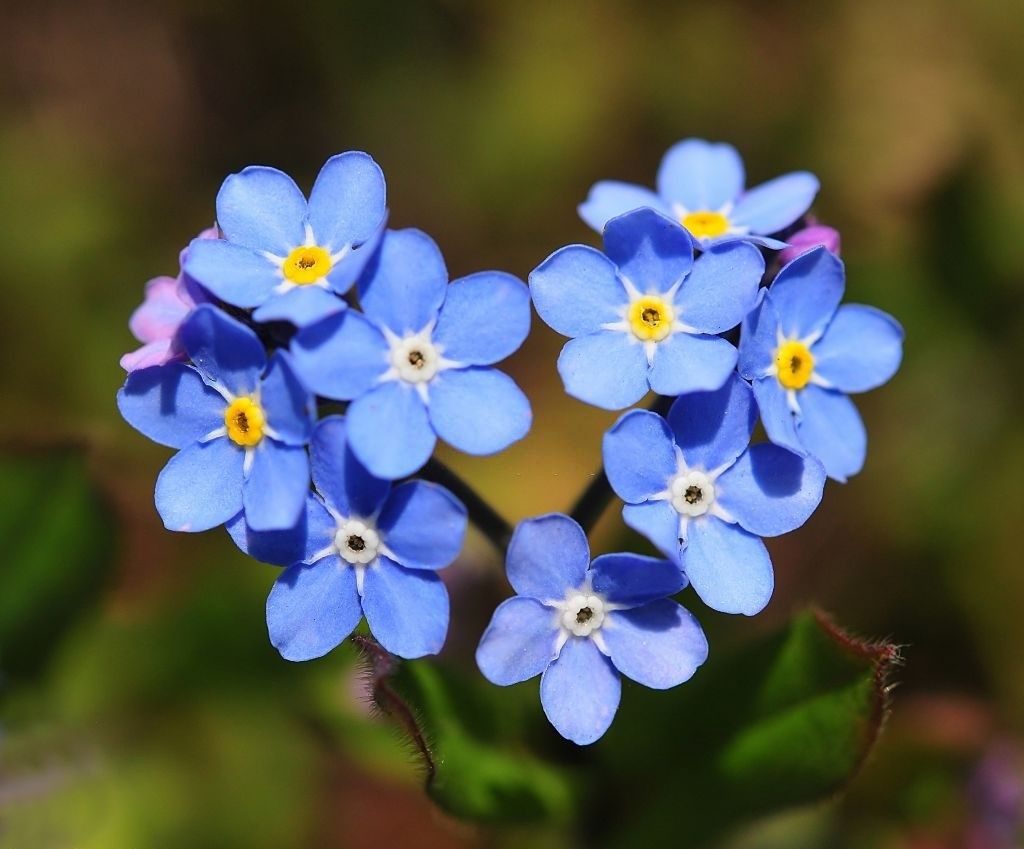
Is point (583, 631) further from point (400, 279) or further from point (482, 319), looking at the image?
point (400, 279)

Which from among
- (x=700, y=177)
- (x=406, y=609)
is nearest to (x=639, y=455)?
(x=406, y=609)

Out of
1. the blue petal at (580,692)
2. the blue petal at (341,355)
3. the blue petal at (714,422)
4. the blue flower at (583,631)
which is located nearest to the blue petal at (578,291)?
the blue petal at (714,422)

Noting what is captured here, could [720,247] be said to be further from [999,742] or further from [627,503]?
[999,742]

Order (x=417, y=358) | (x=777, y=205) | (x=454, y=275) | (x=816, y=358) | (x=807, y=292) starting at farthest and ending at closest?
(x=454, y=275), (x=777, y=205), (x=816, y=358), (x=807, y=292), (x=417, y=358)

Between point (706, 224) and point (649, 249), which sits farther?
point (706, 224)

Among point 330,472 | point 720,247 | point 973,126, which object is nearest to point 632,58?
point 973,126

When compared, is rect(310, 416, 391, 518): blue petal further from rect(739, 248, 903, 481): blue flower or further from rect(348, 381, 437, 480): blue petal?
rect(739, 248, 903, 481): blue flower

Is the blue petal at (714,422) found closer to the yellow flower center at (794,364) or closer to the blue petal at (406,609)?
the yellow flower center at (794,364)
